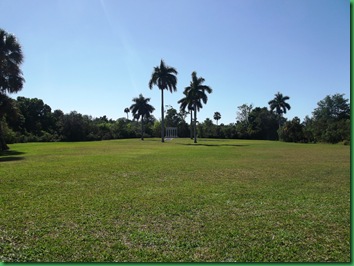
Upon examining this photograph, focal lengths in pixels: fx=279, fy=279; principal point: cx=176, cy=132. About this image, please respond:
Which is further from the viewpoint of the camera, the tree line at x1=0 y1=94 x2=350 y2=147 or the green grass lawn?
the tree line at x1=0 y1=94 x2=350 y2=147

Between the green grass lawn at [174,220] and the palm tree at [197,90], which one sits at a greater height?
the palm tree at [197,90]

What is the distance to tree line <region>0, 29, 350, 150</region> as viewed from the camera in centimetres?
2403

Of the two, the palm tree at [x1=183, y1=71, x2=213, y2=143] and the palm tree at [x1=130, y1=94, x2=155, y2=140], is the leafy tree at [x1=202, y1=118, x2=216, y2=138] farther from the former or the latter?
the palm tree at [x1=183, y1=71, x2=213, y2=143]

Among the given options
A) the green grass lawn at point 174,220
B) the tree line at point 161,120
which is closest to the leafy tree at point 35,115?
the tree line at point 161,120

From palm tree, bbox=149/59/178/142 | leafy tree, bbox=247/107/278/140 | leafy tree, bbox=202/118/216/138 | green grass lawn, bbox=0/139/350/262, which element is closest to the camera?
green grass lawn, bbox=0/139/350/262

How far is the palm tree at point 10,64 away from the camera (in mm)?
23000

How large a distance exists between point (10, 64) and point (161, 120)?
39767mm

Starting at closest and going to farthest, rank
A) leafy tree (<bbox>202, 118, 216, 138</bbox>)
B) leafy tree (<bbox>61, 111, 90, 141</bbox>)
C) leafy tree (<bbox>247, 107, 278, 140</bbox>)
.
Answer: leafy tree (<bbox>61, 111, 90, 141</bbox>) < leafy tree (<bbox>247, 107, 278, 140</bbox>) < leafy tree (<bbox>202, 118, 216, 138</bbox>)

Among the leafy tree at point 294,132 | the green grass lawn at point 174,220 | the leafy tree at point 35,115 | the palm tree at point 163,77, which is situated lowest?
the green grass lawn at point 174,220

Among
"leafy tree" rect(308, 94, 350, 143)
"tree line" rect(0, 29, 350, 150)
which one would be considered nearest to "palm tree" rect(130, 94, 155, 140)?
"tree line" rect(0, 29, 350, 150)

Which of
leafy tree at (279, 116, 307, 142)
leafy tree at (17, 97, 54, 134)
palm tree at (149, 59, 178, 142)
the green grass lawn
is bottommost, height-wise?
the green grass lawn

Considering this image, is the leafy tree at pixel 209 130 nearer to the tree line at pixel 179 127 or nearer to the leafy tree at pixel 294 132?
the tree line at pixel 179 127

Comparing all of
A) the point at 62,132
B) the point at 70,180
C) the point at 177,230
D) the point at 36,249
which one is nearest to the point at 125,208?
the point at 177,230

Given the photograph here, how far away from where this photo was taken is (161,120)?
6184 centimetres
